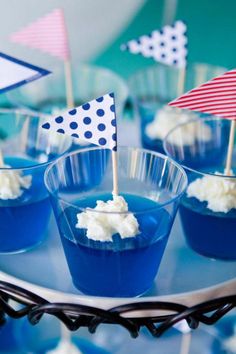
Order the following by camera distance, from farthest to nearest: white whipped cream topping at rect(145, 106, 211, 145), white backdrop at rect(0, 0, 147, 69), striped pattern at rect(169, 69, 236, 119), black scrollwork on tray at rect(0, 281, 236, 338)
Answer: white backdrop at rect(0, 0, 147, 69) → white whipped cream topping at rect(145, 106, 211, 145) → striped pattern at rect(169, 69, 236, 119) → black scrollwork on tray at rect(0, 281, 236, 338)

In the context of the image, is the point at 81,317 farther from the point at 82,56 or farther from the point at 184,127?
the point at 82,56

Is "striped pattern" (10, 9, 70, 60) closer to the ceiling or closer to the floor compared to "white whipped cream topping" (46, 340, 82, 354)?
closer to the ceiling

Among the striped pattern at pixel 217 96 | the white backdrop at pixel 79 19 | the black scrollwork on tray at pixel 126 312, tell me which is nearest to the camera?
the black scrollwork on tray at pixel 126 312

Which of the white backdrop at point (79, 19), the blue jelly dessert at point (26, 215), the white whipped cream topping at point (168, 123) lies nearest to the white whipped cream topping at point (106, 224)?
the blue jelly dessert at point (26, 215)

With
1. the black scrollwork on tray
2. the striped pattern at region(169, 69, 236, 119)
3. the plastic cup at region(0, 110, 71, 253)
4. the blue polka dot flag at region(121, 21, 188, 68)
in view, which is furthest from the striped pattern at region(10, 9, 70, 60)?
the black scrollwork on tray

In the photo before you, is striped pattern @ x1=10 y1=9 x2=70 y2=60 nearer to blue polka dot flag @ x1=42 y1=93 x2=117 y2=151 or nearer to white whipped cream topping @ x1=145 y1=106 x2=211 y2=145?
white whipped cream topping @ x1=145 y1=106 x2=211 y2=145

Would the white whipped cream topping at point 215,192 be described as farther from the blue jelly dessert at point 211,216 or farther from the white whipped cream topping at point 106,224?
the white whipped cream topping at point 106,224

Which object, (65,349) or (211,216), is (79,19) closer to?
(211,216)

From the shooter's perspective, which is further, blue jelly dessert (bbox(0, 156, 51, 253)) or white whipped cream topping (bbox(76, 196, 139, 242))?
blue jelly dessert (bbox(0, 156, 51, 253))
